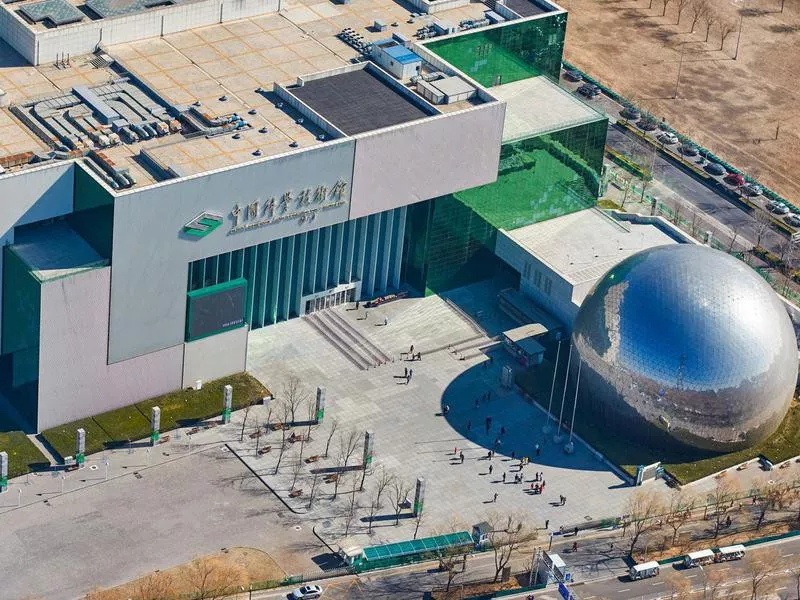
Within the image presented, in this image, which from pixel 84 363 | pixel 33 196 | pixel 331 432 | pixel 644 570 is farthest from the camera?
pixel 331 432

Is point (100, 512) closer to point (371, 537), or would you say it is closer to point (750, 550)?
point (371, 537)

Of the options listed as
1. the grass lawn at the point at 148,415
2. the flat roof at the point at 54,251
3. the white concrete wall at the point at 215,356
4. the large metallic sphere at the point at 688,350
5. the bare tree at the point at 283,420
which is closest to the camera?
the flat roof at the point at 54,251

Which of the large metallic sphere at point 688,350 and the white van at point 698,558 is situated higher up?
the large metallic sphere at point 688,350

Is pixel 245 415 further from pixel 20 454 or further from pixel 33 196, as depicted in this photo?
pixel 33 196

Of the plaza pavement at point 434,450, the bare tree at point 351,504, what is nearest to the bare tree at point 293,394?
the plaza pavement at point 434,450

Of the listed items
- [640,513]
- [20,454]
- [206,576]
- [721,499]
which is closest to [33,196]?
[20,454]

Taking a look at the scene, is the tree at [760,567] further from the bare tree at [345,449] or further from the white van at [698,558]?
the bare tree at [345,449]

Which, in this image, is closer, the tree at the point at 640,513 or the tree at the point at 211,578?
the tree at the point at 211,578
